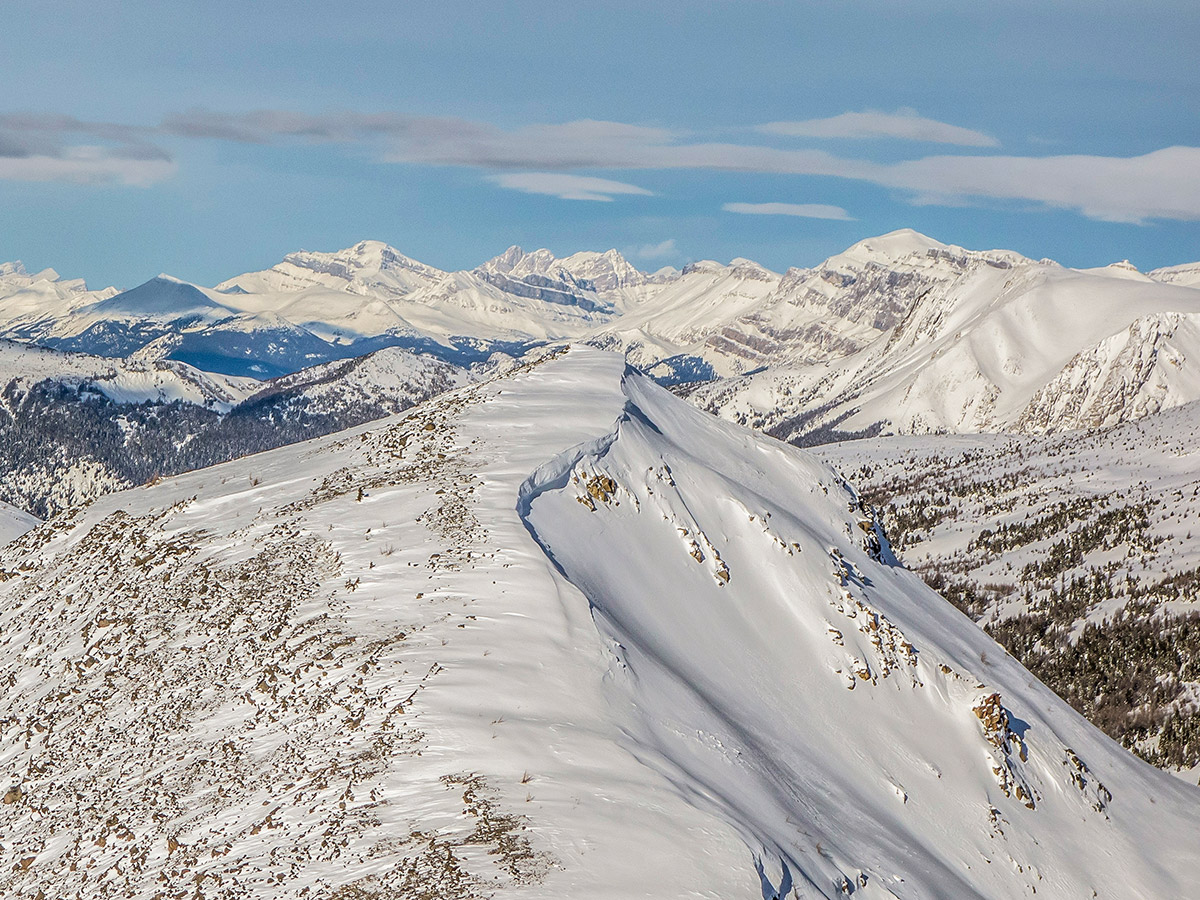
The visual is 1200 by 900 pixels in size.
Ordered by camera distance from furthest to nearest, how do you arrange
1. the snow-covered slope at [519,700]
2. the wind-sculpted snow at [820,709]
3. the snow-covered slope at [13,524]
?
the snow-covered slope at [13,524]
the wind-sculpted snow at [820,709]
the snow-covered slope at [519,700]

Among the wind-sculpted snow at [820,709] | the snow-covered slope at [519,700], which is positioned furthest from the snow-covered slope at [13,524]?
the wind-sculpted snow at [820,709]

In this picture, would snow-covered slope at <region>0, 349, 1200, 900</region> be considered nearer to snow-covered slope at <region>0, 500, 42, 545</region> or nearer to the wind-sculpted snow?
the wind-sculpted snow

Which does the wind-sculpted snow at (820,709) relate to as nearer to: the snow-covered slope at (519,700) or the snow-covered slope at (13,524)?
the snow-covered slope at (519,700)

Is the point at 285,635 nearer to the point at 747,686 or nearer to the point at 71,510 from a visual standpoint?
the point at 747,686

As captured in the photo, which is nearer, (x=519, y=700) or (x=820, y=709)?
(x=519, y=700)

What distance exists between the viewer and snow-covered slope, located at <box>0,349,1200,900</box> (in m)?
19.8

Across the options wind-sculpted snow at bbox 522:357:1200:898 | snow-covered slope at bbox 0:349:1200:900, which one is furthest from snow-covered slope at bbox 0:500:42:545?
wind-sculpted snow at bbox 522:357:1200:898

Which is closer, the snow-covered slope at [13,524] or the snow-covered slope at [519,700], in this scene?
the snow-covered slope at [519,700]

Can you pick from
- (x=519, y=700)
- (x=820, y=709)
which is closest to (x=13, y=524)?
(x=820, y=709)

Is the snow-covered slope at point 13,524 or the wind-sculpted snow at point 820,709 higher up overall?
the wind-sculpted snow at point 820,709

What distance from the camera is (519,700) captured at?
79.2 feet

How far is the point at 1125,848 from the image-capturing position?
43906 mm

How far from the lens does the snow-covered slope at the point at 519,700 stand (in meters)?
19.8

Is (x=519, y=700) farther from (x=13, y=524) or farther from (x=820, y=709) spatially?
(x=13, y=524)
